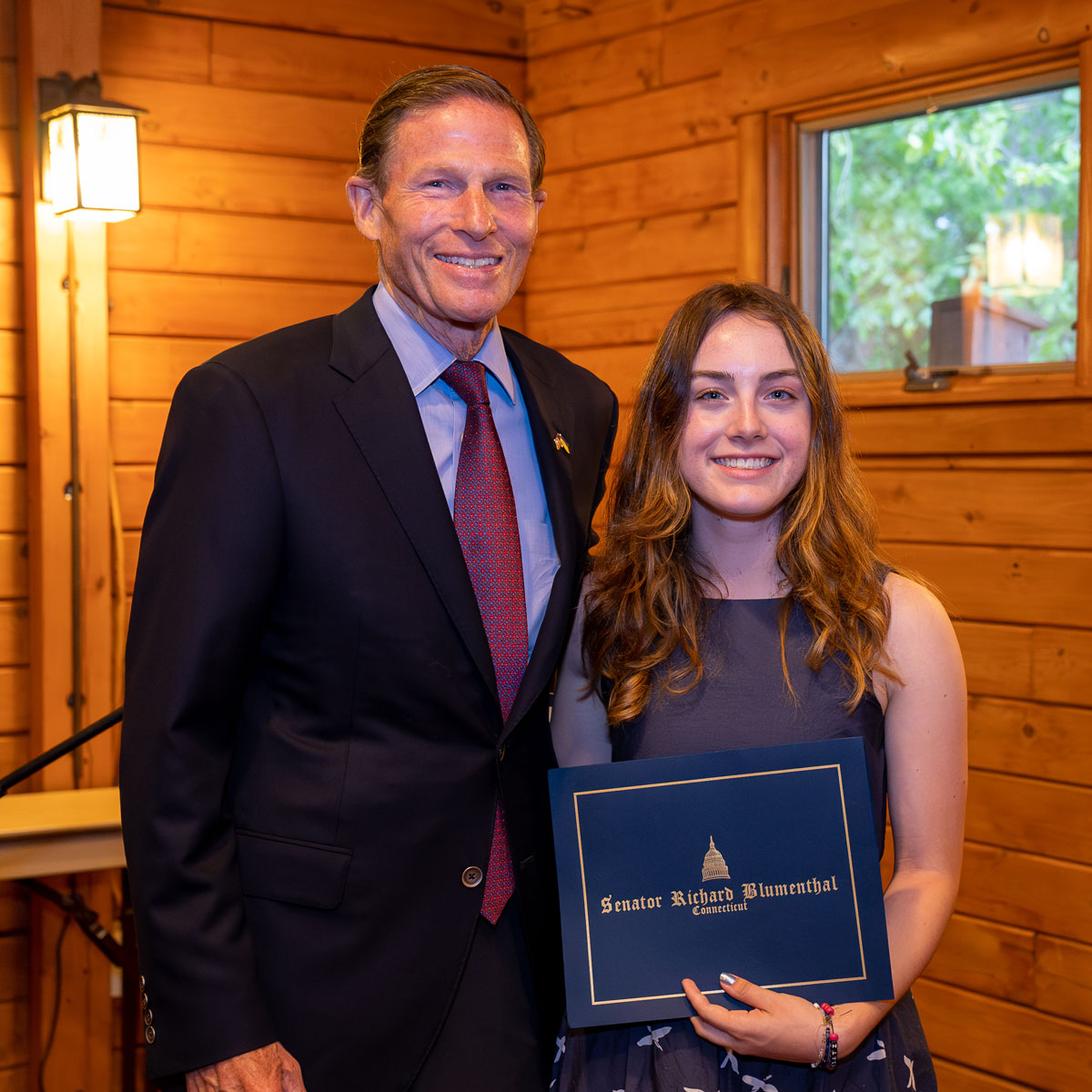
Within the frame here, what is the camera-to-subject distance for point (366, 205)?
5.45 ft

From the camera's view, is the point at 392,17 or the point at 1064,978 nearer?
the point at 1064,978

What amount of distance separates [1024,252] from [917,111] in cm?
45

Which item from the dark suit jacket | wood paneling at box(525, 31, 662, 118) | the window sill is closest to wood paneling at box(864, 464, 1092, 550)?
the window sill

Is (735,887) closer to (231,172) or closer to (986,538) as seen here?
(986,538)

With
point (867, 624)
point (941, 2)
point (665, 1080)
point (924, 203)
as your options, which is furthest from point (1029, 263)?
point (665, 1080)

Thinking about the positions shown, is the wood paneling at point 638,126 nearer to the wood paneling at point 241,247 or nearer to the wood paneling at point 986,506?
the wood paneling at point 241,247

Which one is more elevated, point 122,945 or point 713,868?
point 713,868

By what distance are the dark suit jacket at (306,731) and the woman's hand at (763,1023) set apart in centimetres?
26

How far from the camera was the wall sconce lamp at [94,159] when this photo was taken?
298 cm

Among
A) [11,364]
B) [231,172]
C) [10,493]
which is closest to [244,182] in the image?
[231,172]

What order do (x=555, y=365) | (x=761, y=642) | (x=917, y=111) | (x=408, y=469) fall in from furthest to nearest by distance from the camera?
(x=917, y=111) < (x=555, y=365) < (x=761, y=642) < (x=408, y=469)

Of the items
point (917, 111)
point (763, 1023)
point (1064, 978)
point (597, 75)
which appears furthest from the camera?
point (597, 75)

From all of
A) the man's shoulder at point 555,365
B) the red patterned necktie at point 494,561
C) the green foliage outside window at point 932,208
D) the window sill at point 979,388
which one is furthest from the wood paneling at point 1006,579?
the red patterned necktie at point 494,561

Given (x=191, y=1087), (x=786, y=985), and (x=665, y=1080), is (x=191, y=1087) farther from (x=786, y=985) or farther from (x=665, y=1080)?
(x=786, y=985)
